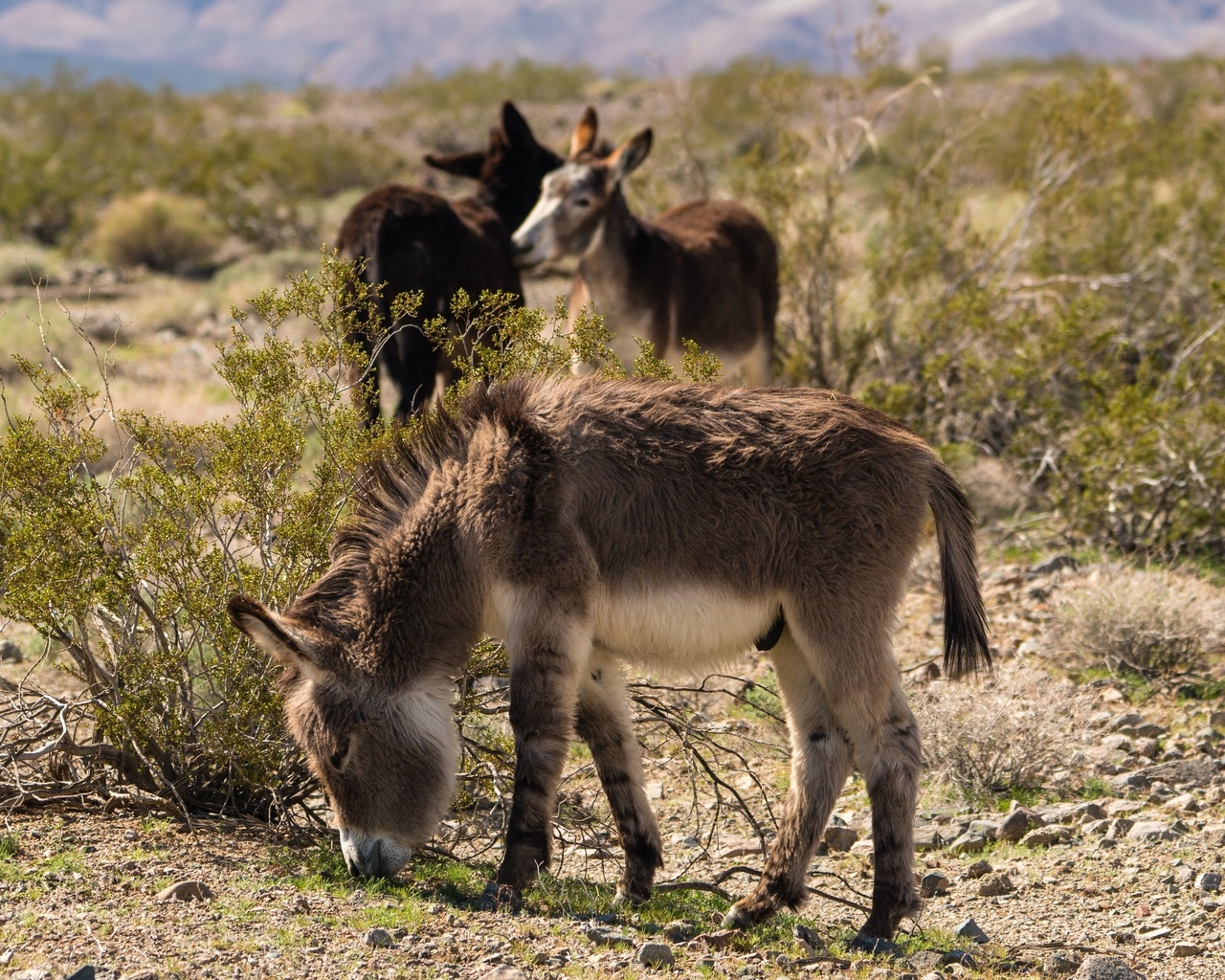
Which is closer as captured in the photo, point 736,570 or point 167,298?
point 736,570

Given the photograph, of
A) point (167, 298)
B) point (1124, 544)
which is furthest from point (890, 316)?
point (167, 298)

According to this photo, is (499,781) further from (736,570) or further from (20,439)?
(20,439)

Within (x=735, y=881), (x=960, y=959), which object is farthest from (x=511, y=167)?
(x=960, y=959)

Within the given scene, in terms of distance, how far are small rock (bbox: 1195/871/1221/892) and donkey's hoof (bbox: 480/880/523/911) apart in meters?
2.66

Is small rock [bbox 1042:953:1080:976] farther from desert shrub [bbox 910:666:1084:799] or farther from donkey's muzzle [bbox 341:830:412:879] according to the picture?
donkey's muzzle [bbox 341:830:412:879]

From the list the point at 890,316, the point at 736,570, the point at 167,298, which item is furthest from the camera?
the point at 167,298

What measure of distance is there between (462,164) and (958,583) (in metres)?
7.63

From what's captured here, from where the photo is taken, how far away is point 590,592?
4.41 metres

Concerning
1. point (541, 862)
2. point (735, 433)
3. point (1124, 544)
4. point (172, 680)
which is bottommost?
point (1124, 544)

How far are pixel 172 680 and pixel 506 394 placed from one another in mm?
1735

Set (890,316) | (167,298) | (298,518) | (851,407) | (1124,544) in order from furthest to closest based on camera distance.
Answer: (167,298) → (890,316) → (1124,544) → (298,518) → (851,407)

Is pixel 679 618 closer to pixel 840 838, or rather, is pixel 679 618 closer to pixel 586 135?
pixel 840 838

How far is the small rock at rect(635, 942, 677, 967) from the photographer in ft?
13.5

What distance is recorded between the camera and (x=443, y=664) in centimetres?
455
